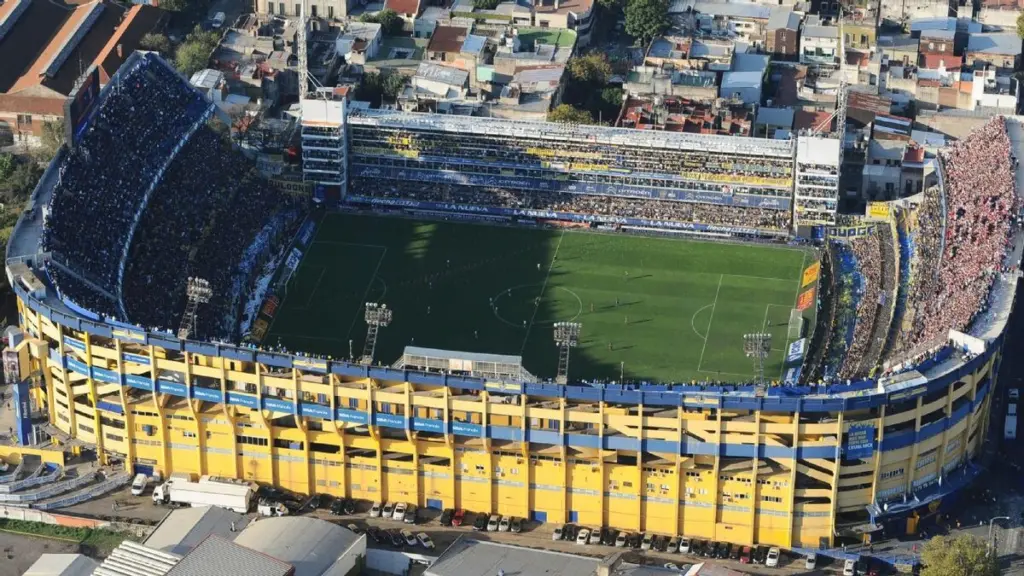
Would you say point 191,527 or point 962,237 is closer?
point 191,527

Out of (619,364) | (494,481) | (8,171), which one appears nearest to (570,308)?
→ (619,364)

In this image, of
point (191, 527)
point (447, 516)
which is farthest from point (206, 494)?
point (447, 516)

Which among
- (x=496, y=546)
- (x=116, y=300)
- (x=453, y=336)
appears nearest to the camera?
(x=496, y=546)

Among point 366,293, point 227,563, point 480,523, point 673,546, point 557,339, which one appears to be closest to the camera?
point 227,563

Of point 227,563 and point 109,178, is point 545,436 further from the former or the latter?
point 109,178

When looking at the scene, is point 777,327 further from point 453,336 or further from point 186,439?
point 186,439
